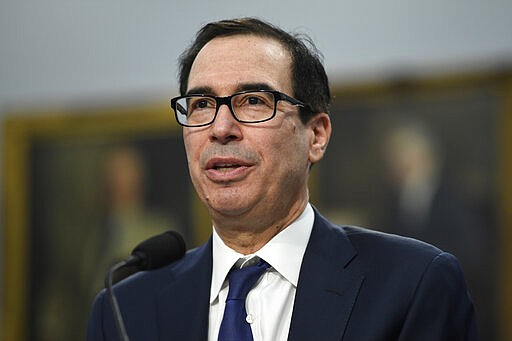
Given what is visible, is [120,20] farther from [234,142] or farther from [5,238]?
[234,142]

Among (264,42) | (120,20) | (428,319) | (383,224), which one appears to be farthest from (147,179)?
(428,319)

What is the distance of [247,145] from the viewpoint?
9.07 feet

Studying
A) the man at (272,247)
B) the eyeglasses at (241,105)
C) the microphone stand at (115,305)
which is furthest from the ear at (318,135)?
the microphone stand at (115,305)

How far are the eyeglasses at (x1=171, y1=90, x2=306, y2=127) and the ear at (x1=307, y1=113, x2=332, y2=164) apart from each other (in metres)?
0.13

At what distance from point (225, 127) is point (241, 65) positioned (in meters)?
0.22

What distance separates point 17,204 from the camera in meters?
6.90

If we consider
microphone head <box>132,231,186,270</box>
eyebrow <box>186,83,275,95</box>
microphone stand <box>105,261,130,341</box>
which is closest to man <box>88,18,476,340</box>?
eyebrow <box>186,83,275,95</box>

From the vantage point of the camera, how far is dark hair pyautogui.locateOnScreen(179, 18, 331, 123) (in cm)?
295

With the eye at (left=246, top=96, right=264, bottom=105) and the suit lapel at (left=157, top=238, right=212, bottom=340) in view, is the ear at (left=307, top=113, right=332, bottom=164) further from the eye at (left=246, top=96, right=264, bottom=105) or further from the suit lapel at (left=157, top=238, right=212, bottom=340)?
the suit lapel at (left=157, top=238, right=212, bottom=340)

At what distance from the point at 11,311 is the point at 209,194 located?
4523mm

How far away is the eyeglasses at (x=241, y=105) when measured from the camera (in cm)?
279

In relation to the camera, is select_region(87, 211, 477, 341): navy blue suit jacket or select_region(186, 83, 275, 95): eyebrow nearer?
select_region(87, 211, 477, 341): navy blue suit jacket

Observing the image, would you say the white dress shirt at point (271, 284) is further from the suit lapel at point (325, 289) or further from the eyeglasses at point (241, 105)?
the eyeglasses at point (241, 105)

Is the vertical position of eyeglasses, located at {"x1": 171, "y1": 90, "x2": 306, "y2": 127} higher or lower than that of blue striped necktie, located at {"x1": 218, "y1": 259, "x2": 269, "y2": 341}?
higher
